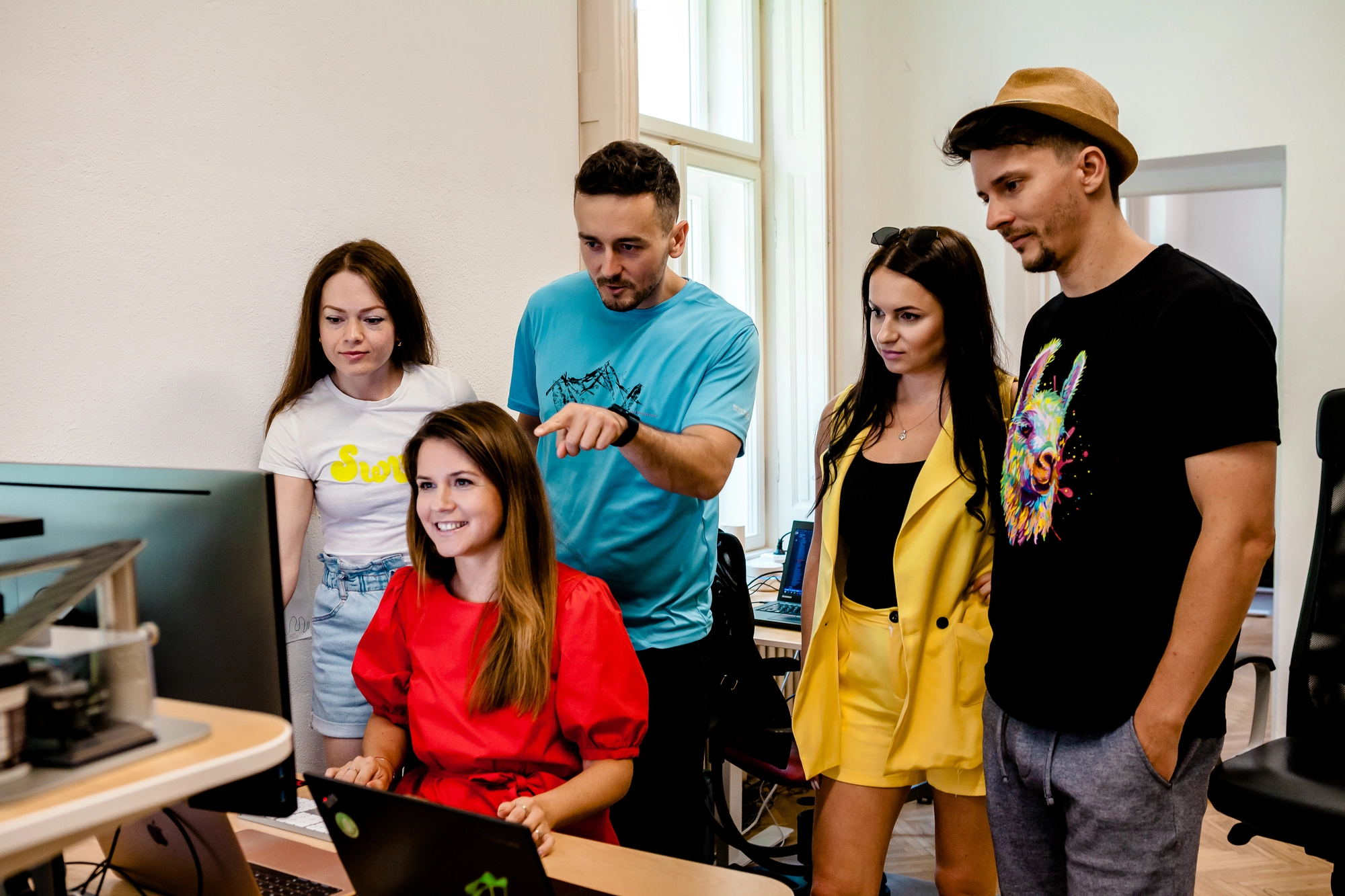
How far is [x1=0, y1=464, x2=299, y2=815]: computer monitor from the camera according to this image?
82 centimetres

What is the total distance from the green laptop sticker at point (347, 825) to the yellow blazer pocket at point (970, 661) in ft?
3.50

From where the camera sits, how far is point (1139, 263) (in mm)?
1323

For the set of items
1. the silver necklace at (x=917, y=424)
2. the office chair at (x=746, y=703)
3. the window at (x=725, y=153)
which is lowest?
the office chair at (x=746, y=703)

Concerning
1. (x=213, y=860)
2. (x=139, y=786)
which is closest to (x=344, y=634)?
(x=213, y=860)

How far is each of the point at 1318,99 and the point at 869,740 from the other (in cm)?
320

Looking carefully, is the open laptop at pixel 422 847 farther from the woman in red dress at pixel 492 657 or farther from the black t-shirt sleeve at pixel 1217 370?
the black t-shirt sleeve at pixel 1217 370

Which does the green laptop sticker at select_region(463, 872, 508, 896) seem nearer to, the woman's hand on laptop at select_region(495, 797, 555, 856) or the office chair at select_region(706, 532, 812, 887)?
the woman's hand on laptop at select_region(495, 797, 555, 856)

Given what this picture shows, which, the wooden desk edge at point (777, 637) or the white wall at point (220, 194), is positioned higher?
the white wall at point (220, 194)

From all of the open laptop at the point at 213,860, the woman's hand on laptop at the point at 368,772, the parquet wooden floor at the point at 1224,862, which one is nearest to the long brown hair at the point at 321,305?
the woman's hand on laptop at the point at 368,772

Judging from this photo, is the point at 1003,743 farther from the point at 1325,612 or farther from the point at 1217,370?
the point at 1325,612

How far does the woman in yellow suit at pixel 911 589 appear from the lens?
5.53 feet

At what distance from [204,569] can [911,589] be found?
119cm

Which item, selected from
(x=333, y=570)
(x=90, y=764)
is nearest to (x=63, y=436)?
(x=333, y=570)

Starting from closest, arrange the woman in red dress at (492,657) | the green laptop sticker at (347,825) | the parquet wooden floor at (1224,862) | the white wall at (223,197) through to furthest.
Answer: the green laptop sticker at (347,825), the woman in red dress at (492,657), the white wall at (223,197), the parquet wooden floor at (1224,862)
